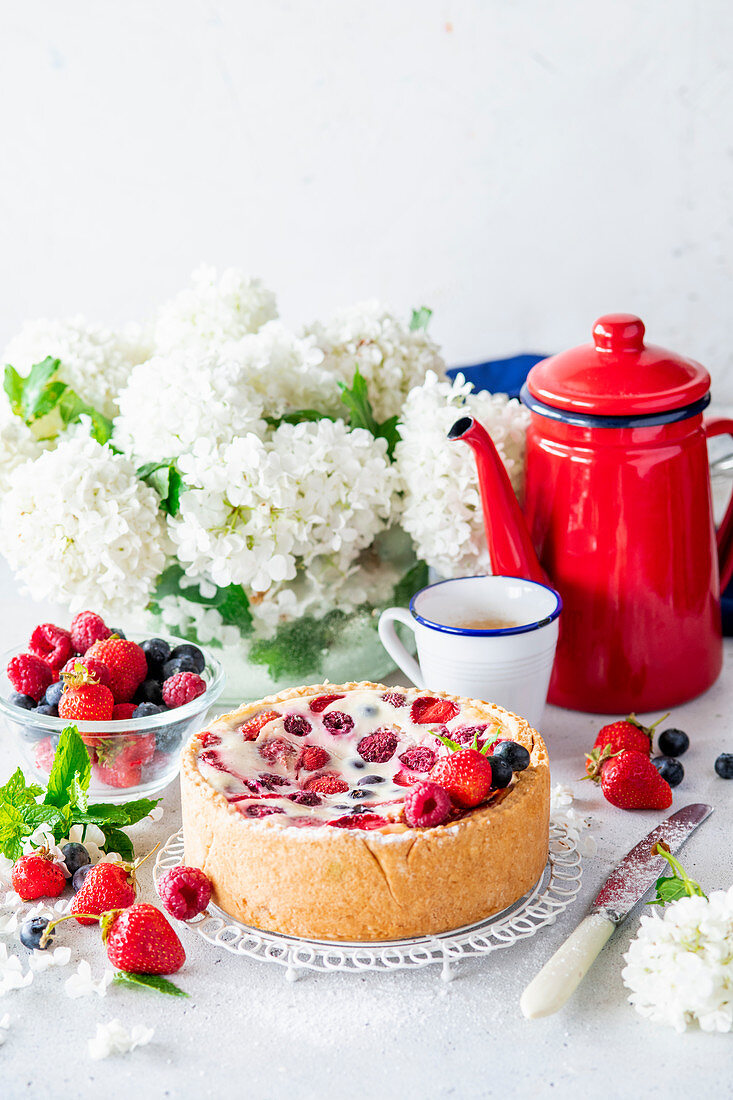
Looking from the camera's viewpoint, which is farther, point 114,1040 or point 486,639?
point 486,639

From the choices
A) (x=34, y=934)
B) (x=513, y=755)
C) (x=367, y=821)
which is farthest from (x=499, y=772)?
(x=34, y=934)

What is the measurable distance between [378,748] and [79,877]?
32 cm

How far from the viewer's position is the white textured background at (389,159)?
2.28m

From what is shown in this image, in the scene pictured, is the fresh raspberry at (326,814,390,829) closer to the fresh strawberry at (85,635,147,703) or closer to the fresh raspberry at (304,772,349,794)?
the fresh raspberry at (304,772,349,794)

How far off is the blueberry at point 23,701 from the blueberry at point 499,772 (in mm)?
515

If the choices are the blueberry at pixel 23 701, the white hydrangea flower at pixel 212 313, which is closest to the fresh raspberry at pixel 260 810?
the blueberry at pixel 23 701

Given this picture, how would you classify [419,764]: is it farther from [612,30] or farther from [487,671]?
[612,30]

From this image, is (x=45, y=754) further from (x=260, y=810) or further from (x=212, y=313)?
(x=212, y=313)

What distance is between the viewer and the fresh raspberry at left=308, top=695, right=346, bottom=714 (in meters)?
1.21

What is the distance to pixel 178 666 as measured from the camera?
129 cm

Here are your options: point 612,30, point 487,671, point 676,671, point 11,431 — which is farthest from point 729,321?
point 11,431

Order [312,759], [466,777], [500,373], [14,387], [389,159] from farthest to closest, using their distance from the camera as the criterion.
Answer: [389,159] → [500,373] → [14,387] → [312,759] → [466,777]

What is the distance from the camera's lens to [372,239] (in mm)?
2482

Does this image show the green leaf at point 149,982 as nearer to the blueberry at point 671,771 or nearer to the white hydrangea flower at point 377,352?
the blueberry at point 671,771
